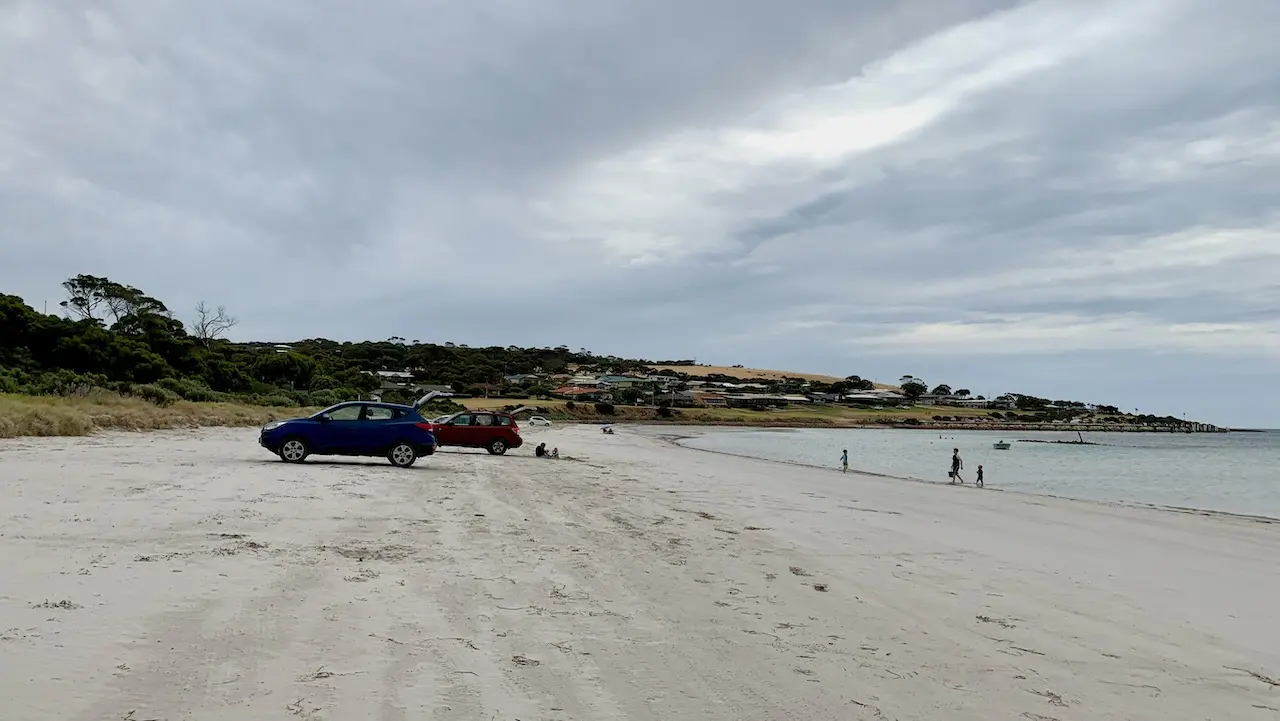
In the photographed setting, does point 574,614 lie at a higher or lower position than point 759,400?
lower

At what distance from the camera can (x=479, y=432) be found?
1182 inches

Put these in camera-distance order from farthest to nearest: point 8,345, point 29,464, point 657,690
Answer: point 8,345 → point 29,464 → point 657,690

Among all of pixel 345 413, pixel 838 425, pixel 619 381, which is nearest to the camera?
pixel 345 413

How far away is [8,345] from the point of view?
57.0 metres

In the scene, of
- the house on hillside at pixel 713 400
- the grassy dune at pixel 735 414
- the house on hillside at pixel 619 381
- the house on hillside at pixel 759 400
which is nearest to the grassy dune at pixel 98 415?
the grassy dune at pixel 735 414

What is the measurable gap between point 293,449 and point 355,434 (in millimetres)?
1441

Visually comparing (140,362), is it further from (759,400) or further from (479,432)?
(759,400)

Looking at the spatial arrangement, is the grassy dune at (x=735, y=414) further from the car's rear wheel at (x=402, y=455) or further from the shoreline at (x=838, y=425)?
the car's rear wheel at (x=402, y=455)

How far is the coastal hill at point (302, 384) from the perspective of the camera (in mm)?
36750

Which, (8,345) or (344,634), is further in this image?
Result: (8,345)

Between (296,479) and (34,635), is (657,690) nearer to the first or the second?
(34,635)

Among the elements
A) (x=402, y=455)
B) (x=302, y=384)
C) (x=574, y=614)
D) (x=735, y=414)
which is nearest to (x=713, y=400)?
(x=735, y=414)

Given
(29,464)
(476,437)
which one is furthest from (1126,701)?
(476,437)

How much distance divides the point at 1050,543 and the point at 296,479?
13218 mm
